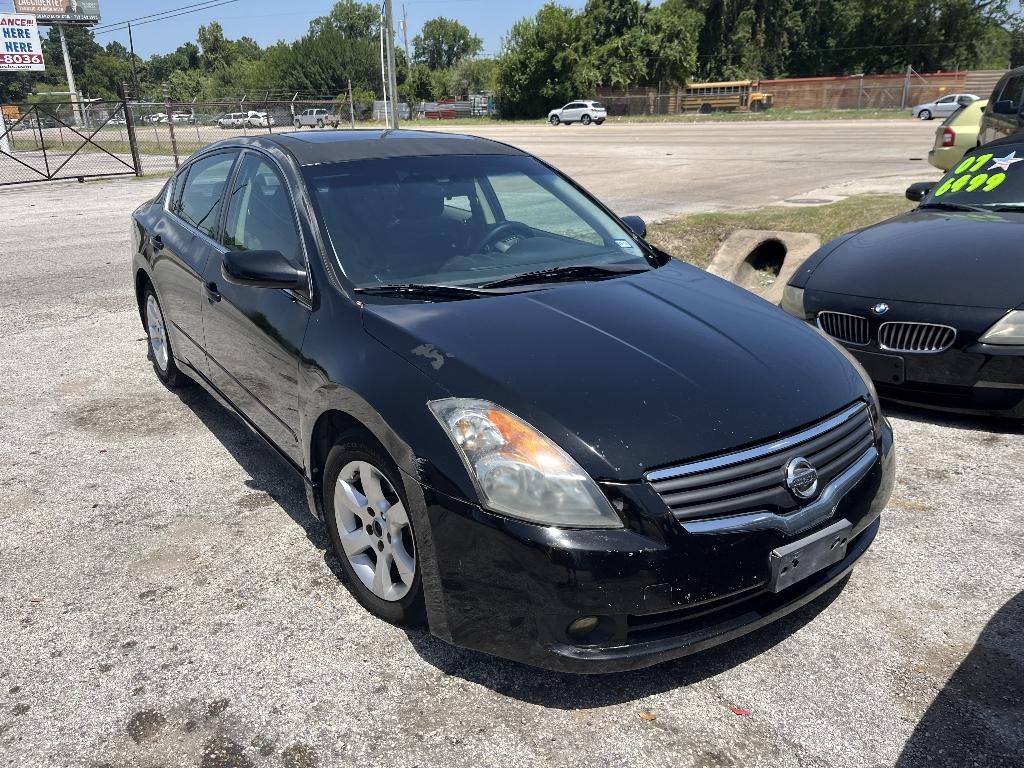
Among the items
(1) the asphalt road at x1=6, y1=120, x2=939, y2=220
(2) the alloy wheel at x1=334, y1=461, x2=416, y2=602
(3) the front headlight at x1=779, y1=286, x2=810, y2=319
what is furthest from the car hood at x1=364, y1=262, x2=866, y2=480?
(1) the asphalt road at x1=6, y1=120, x2=939, y2=220

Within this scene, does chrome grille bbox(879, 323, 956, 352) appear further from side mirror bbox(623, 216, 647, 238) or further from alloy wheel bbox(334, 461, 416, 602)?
alloy wheel bbox(334, 461, 416, 602)

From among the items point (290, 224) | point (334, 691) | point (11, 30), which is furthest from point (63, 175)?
point (334, 691)

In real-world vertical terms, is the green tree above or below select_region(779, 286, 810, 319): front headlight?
above

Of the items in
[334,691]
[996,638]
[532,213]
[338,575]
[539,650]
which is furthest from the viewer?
[532,213]

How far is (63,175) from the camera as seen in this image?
21.4 meters

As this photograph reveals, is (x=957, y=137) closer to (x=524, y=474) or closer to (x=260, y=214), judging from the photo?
(x=260, y=214)

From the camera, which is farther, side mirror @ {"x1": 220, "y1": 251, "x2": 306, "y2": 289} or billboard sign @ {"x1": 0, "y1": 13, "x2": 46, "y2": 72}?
billboard sign @ {"x1": 0, "y1": 13, "x2": 46, "y2": 72}

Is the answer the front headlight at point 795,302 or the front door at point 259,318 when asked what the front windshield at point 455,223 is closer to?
the front door at point 259,318

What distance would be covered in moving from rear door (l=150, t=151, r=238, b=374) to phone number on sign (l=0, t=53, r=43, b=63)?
37632 millimetres

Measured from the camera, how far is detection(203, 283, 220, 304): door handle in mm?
3804

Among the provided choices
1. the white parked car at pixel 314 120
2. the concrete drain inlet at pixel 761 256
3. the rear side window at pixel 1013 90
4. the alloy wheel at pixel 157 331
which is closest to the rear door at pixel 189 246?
the alloy wheel at pixel 157 331

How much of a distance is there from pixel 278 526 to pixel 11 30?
4043 cm

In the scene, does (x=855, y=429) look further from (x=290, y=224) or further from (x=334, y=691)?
(x=290, y=224)

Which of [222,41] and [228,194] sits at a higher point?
[222,41]
